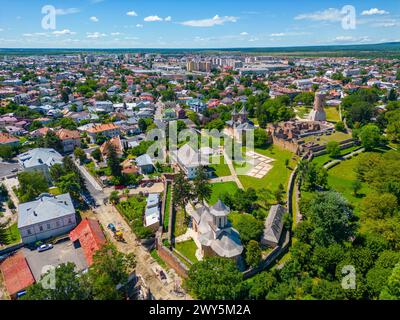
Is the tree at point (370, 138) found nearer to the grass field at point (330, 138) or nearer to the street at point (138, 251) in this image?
the grass field at point (330, 138)

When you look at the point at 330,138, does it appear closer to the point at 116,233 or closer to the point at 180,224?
the point at 180,224

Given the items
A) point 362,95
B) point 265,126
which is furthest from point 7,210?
point 362,95

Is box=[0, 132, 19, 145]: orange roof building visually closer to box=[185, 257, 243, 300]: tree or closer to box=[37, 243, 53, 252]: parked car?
box=[37, 243, 53, 252]: parked car

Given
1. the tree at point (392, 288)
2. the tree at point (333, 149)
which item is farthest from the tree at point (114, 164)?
the tree at point (333, 149)

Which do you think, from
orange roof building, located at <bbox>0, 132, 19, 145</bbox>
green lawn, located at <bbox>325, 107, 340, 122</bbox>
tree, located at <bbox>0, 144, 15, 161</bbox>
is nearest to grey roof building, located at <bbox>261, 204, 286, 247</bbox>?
tree, located at <bbox>0, 144, 15, 161</bbox>

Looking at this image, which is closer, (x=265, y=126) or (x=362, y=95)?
(x=265, y=126)

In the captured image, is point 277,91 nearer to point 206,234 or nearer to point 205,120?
point 205,120
